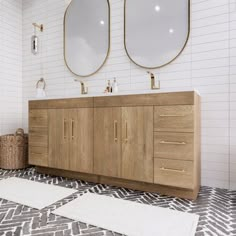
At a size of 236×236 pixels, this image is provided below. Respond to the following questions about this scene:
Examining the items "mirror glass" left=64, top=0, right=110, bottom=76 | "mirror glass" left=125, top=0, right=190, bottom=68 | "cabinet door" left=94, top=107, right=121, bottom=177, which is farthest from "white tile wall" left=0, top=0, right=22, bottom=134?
"mirror glass" left=125, top=0, right=190, bottom=68

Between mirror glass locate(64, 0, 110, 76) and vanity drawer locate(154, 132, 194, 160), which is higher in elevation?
mirror glass locate(64, 0, 110, 76)

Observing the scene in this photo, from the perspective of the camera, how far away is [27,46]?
3438 millimetres

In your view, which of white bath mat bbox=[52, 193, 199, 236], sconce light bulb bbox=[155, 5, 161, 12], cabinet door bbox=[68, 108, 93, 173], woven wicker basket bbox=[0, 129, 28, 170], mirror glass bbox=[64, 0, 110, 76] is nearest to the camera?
white bath mat bbox=[52, 193, 199, 236]

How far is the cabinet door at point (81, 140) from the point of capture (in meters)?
2.20

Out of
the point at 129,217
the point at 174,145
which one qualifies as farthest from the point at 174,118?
the point at 129,217

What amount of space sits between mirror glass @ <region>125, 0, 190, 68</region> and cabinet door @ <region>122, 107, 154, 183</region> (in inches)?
29.4

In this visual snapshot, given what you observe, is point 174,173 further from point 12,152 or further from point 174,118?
point 12,152

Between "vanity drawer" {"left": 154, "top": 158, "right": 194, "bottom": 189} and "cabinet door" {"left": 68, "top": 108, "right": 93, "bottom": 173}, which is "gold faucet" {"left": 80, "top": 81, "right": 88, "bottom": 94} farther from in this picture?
"vanity drawer" {"left": 154, "top": 158, "right": 194, "bottom": 189}

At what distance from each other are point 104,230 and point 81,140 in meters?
1.08

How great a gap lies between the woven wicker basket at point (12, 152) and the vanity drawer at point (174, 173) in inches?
79.5

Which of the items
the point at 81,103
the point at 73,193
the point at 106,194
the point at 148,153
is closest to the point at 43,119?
the point at 81,103

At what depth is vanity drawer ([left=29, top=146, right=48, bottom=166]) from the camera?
2498 mm

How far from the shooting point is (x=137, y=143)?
1.95 m

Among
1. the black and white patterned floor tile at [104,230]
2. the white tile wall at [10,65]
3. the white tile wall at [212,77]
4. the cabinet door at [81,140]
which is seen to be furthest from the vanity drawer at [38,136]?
the white tile wall at [212,77]
